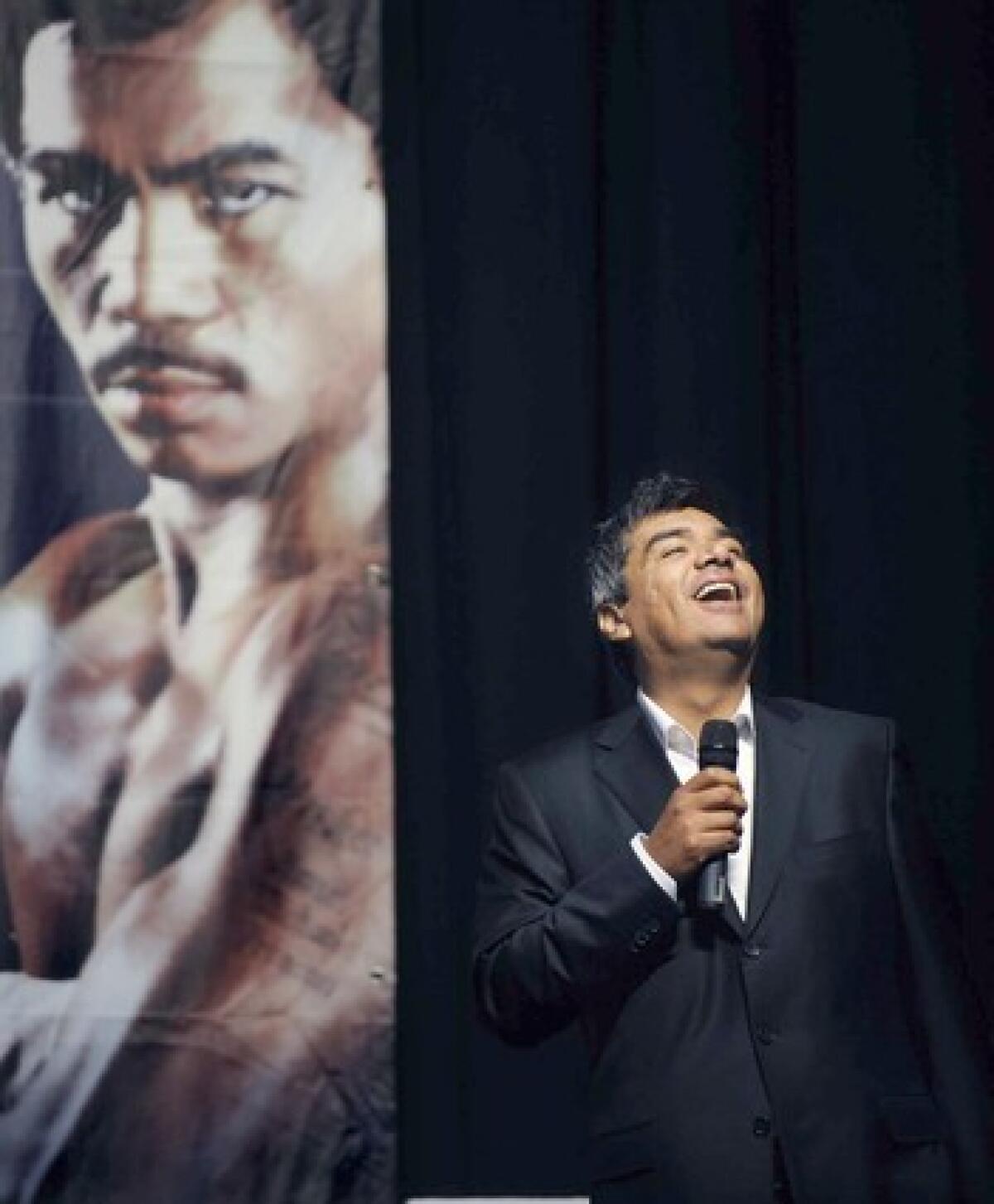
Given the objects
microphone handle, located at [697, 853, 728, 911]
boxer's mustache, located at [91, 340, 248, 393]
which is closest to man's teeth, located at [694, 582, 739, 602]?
microphone handle, located at [697, 853, 728, 911]

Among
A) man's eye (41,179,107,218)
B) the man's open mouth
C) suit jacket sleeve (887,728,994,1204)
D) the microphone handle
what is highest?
man's eye (41,179,107,218)

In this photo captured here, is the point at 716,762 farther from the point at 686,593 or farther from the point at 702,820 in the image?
the point at 686,593

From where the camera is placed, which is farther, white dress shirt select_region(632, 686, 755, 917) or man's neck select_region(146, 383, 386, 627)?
man's neck select_region(146, 383, 386, 627)

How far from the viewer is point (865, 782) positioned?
2580mm

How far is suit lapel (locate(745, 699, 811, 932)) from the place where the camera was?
2.50 metres

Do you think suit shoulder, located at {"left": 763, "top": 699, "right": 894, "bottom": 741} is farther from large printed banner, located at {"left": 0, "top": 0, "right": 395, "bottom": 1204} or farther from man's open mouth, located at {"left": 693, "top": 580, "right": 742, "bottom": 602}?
large printed banner, located at {"left": 0, "top": 0, "right": 395, "bottom": 1204}

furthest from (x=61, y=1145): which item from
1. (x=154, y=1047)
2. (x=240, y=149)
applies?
(x=240, y=149)

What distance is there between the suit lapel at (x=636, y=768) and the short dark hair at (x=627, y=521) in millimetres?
164

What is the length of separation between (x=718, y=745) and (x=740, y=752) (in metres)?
0.20

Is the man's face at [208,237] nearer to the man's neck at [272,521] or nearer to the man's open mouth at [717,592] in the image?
the man's neck at [272,521]

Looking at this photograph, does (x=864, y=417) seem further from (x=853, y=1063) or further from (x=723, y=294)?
(x=853, y=1063)

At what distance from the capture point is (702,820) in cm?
236

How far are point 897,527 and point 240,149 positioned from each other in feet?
3.72

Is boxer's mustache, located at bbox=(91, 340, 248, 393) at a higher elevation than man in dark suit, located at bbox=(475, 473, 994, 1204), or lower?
higher
